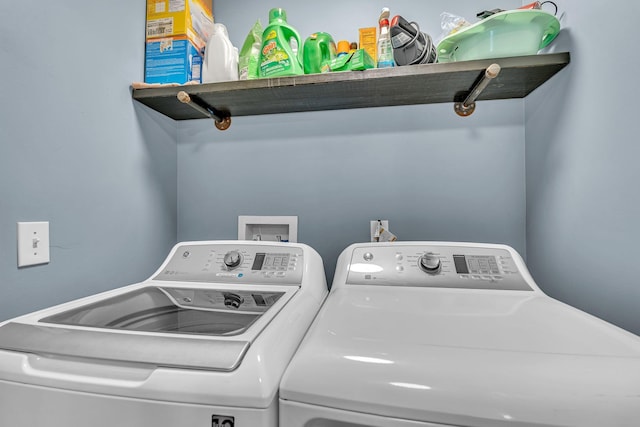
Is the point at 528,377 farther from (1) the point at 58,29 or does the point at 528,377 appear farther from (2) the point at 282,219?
(1) the point at 58,29

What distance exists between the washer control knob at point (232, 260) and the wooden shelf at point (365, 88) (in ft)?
2.15

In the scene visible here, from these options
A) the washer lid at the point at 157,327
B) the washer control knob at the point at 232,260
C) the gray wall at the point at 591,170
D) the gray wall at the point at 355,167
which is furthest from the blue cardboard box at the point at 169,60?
the gray wall at the point at 591,170

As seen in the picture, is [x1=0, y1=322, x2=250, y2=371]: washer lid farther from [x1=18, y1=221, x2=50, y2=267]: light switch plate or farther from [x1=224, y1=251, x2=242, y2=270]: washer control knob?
[x1=224, y1=251, x2=242, y2=270]: washer control knob

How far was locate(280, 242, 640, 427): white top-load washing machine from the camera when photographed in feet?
1.44

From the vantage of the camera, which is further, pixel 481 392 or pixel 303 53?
pixel 303 53

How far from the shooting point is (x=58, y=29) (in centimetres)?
95

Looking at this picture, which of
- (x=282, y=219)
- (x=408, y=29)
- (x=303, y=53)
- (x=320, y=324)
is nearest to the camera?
(x=320, y=324)

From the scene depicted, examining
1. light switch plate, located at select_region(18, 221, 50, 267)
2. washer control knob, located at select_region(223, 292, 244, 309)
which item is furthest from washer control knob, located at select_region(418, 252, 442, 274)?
light switch plate, located at select_region(18, 221, 50, 267)

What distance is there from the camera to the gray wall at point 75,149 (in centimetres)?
83

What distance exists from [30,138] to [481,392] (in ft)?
4.05

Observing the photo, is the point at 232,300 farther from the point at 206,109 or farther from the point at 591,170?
the point at 591,170

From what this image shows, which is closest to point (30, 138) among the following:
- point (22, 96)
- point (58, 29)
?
point (22, 96)

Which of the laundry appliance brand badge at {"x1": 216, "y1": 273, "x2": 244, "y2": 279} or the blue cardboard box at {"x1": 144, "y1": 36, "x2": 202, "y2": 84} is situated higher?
the blue cardboard box at {"x1": 144, "y1": 36, "x2": 202, "y2": 84}

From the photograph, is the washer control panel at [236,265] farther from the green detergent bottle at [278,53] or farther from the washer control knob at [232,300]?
the green detergent bottle at [278,53]
